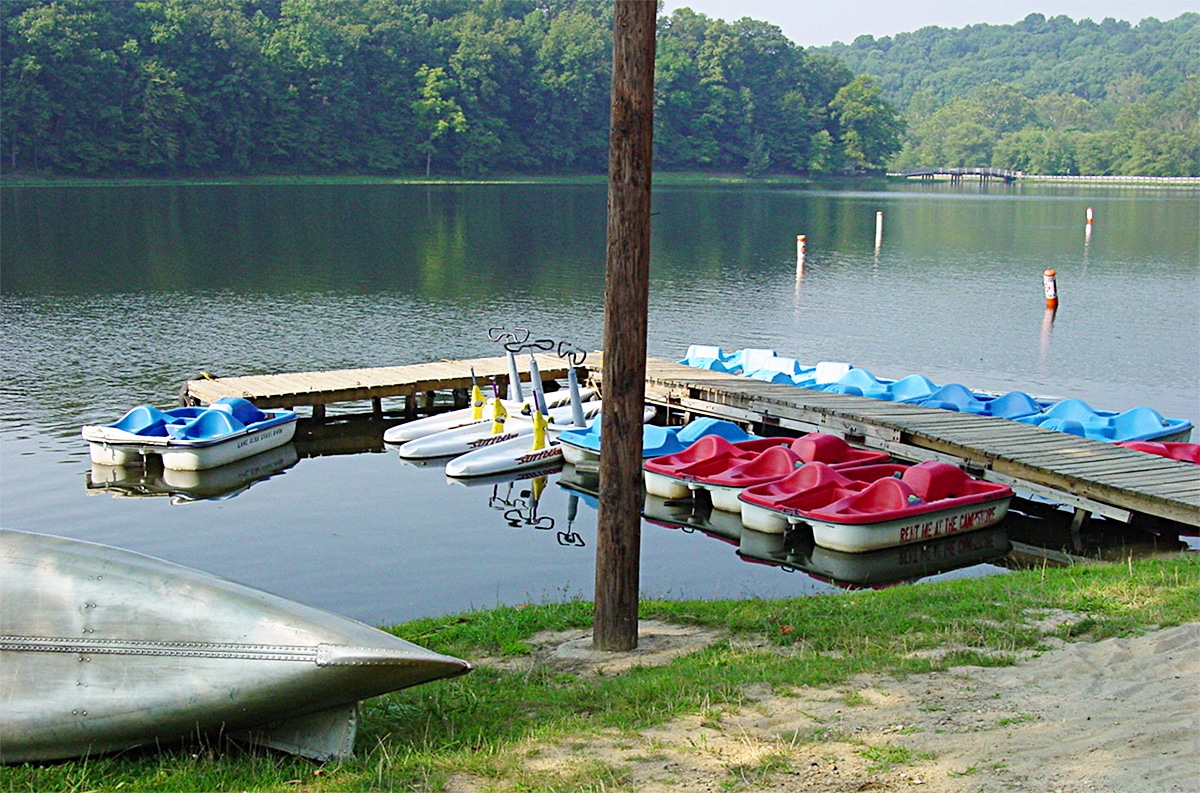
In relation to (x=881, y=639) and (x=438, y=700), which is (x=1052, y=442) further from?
(x=438, y=700)

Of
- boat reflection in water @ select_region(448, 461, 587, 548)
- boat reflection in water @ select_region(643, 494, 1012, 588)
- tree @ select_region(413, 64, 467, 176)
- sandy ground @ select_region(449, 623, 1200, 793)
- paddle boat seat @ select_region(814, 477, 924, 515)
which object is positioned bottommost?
boat reflection in water @ select_region(448, 461, 587, 548)

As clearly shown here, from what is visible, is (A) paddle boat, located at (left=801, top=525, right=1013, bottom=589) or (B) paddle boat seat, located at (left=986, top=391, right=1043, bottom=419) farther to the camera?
(B) paddle boat seat, located at (left=986, top=391, right=1043, bottom=419)

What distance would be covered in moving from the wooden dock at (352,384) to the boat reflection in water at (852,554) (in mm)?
7796

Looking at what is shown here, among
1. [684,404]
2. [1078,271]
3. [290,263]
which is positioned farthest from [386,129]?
[684,404]

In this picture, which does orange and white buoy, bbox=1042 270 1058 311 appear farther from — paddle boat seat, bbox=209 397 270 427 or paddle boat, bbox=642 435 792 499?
paddle boat seat, bbox=209 397 270 427

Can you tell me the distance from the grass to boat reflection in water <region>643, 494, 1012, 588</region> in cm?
285

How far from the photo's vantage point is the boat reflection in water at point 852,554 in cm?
1441

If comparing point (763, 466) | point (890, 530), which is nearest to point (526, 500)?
point (763, 466)

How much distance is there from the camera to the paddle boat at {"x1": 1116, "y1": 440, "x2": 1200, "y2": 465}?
1738 centimetres

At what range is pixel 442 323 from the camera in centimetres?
3422

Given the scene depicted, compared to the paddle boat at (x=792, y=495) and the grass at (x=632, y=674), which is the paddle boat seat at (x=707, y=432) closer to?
the paddle boat at (x=792, y=495)

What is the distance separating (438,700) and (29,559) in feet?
7.94

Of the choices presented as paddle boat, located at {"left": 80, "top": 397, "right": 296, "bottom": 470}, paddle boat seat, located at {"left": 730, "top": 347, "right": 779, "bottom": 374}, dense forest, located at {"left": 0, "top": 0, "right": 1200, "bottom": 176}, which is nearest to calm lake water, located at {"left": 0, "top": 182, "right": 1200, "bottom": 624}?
paddle boat, located at {"left": 80, "top": 397, "right": 296, "bottom": 470}

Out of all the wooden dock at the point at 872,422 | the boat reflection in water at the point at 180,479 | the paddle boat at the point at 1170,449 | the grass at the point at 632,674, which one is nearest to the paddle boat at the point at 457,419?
the wooden dock at the point at 872,422
